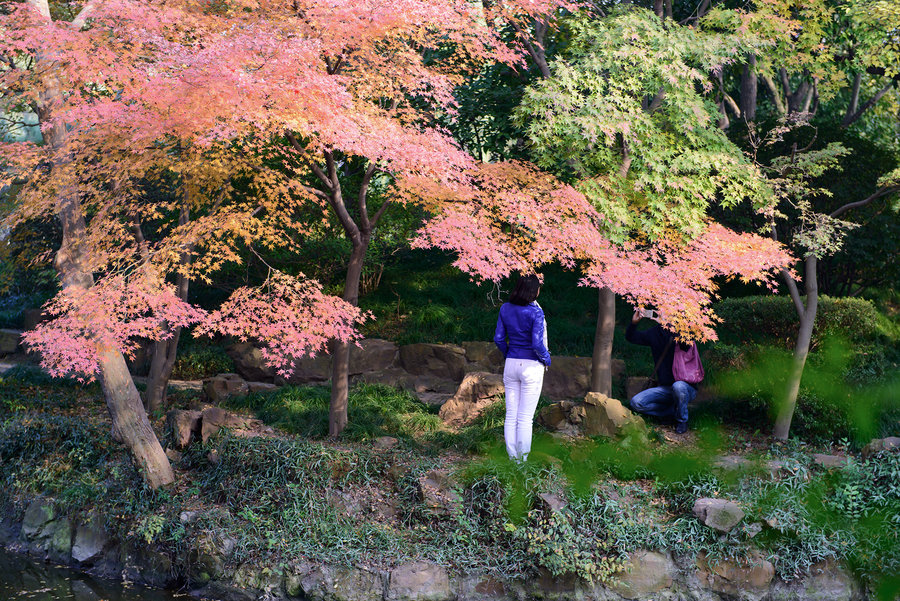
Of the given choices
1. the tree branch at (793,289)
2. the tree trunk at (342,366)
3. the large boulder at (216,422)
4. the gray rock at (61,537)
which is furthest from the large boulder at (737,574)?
the gray rock at (61,537)

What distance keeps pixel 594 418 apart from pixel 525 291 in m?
1.96

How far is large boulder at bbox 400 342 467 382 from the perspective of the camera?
1091 centimetres

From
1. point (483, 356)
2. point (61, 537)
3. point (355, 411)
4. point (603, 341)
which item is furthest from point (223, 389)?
point (603, 341)

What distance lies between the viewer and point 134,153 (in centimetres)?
725

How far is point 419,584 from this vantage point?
5.82m

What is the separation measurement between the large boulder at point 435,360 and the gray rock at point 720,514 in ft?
17.4

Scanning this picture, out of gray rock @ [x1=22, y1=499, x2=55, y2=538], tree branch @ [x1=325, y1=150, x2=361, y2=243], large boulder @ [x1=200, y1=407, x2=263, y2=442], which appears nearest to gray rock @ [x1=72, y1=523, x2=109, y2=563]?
gray rock @ [x1=22, y1=499, x2=55, y2=538]

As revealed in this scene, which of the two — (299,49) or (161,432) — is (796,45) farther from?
(161,432)

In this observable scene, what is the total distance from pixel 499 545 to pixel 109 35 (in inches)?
232

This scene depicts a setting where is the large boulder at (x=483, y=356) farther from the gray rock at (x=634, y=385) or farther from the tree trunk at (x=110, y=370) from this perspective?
the tree trunk at (x=110, y=370)

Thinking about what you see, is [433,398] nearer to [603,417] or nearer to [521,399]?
[603,417]

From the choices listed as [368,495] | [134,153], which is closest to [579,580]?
[368,495]

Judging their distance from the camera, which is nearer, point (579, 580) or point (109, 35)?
point (579, 580)

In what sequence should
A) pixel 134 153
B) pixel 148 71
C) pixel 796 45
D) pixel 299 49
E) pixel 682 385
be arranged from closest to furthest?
pixel 299 49 < pixel 148 71 < pixel 134 153 < pixel 682 385 < pixel 796 45
